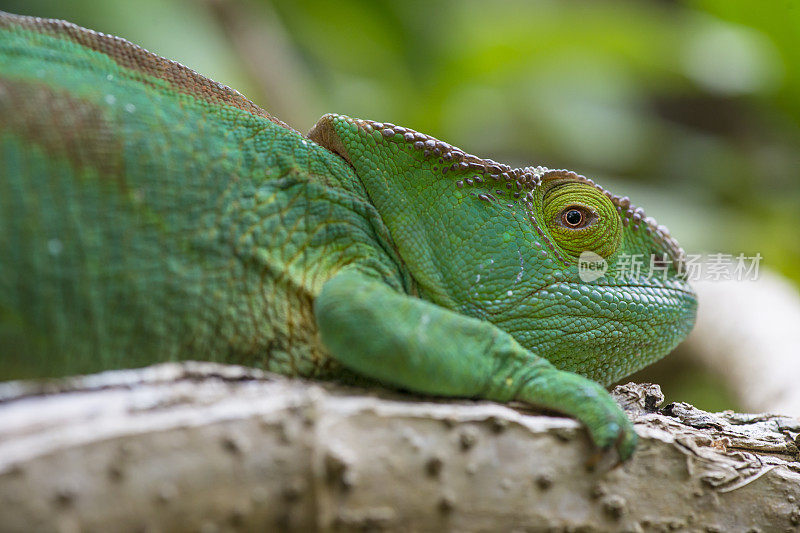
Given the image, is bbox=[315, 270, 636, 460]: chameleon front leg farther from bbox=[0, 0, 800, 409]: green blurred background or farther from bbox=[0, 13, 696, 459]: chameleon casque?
bbox=[0, 0, 800, 409]: green blurred background

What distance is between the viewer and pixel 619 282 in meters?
2.18

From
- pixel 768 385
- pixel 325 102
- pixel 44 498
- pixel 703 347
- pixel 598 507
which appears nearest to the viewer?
pixel 44 498

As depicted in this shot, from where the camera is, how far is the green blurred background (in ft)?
19.7

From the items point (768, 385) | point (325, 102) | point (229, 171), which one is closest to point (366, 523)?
point (229, 171)

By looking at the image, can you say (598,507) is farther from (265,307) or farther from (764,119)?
(764,119)

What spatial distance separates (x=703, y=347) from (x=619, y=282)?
2208 millimetres

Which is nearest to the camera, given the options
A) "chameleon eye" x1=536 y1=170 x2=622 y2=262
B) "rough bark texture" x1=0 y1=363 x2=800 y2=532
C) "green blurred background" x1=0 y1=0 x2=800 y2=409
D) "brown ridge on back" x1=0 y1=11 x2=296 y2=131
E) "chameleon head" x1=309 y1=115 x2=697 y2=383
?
"rough bark texture" x1=0 y1=363 x2=800 y2=532

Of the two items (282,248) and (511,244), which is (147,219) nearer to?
(282,248)

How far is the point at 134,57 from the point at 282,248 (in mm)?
675

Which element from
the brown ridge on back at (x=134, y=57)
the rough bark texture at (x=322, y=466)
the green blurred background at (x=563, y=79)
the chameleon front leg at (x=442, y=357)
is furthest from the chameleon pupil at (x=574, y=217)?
the green blurred background at (x=563, y=79)

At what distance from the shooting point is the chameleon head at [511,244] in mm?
2051

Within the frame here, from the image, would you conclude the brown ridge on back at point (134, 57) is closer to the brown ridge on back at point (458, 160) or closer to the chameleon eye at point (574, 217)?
the brown ridge on back at point (458, 160)

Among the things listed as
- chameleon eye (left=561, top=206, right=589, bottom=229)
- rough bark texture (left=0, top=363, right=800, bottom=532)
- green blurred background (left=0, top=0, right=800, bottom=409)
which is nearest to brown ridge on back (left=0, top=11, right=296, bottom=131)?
rough bark texture (left=0, top=363, right=800, bottom=532)

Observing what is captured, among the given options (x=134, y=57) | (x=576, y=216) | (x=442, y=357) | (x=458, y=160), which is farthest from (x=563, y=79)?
(x=442, y=357)
